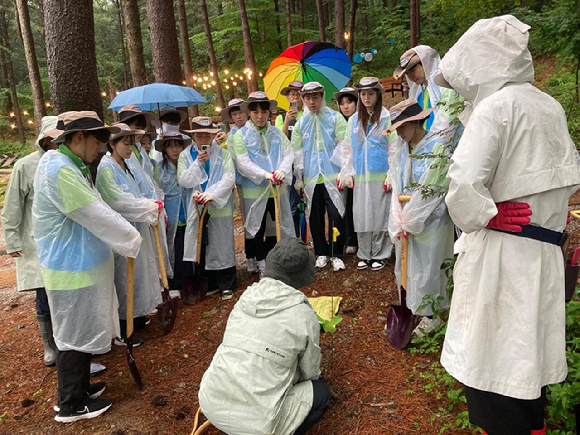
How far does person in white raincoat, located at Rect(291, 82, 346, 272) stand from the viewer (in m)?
5.21

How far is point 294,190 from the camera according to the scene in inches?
231

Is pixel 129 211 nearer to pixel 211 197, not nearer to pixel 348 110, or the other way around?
pixel 211 197

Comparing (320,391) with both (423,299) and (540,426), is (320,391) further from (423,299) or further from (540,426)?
(423,299)

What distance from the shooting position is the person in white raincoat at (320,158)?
5211mm

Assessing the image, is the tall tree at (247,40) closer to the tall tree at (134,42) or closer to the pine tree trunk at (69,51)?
the tall tree at (134,42)

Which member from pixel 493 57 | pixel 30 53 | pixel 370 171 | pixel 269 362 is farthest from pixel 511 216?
pixel 30 53

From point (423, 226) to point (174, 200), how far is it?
2.95 meters

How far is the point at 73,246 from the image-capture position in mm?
2963

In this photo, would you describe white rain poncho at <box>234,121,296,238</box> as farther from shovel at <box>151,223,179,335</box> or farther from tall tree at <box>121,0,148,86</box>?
tall tree at <box>121,0,148,86</box>

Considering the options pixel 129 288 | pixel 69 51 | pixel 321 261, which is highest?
pixel 69 51

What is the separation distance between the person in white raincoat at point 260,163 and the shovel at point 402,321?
1.90 meters

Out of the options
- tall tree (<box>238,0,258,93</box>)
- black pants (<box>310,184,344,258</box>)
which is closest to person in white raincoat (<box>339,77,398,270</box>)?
black pants (<box>310,184,344,258</box>)

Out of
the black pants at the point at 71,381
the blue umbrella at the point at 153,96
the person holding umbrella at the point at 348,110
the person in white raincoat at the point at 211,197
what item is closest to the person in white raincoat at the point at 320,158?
the person holding umbrella at the point at 348,110

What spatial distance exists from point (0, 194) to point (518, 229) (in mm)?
19189
